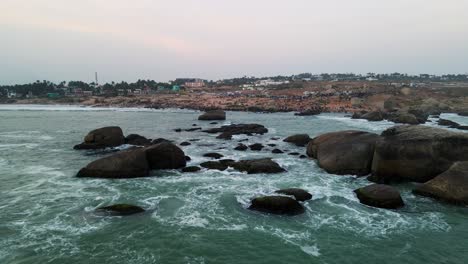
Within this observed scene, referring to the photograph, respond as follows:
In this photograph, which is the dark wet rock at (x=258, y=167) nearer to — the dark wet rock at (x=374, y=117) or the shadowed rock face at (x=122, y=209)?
the shadowed rock face at (x=122, y=209)

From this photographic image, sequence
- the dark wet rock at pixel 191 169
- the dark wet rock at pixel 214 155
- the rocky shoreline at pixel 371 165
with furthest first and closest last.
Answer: the dark wet rock at pixel 214 155 → the dark wet rock at pixel 191 169 → the rocky shoreline at pixel 371 165

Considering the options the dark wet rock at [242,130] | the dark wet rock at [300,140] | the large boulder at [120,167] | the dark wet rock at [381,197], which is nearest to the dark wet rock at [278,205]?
the dark wet rock at [381,197]

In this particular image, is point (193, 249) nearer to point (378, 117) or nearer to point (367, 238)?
point (367, 238)

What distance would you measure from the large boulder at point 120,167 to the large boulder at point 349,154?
47.5 ft

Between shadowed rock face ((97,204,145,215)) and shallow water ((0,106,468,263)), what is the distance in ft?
1.51

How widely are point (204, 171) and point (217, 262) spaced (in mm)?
14447

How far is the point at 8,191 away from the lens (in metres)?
23.7


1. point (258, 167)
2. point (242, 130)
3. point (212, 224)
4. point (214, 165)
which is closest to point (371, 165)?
point (258, 167)

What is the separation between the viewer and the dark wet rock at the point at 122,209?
19.1 metres

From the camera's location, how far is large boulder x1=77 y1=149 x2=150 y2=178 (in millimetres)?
26078

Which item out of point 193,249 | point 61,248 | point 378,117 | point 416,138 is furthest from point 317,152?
point 378,117

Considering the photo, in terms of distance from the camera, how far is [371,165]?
2675 cm

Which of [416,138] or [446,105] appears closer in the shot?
[416,138]

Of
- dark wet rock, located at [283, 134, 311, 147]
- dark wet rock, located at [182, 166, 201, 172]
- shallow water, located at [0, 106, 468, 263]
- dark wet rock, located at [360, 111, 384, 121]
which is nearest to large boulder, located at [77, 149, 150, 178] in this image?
shallow water, located at [0, 106, 468, 263]
